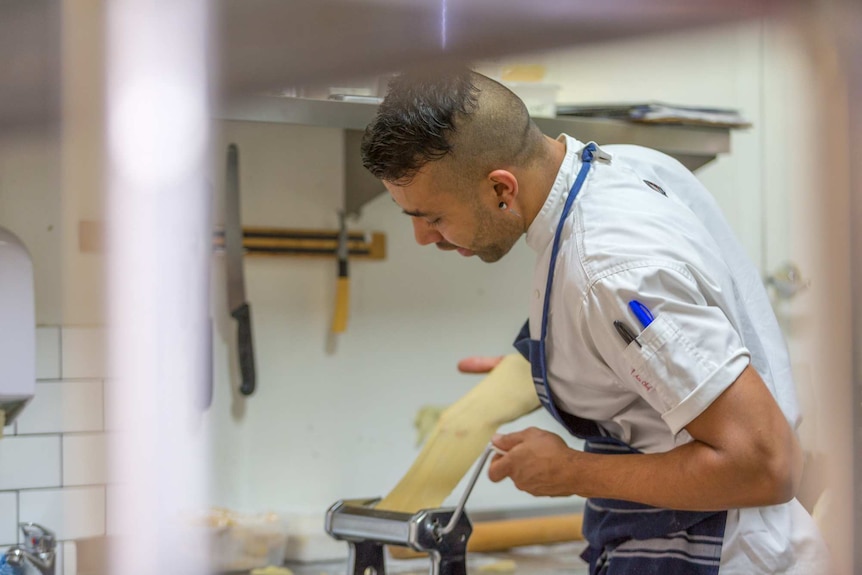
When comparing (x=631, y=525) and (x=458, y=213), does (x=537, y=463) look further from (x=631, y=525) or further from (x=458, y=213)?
(x=458, y=213)

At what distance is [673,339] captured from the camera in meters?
0.65

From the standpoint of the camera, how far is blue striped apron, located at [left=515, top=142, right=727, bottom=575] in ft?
2.50

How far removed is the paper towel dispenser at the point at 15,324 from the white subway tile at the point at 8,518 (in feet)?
0.96

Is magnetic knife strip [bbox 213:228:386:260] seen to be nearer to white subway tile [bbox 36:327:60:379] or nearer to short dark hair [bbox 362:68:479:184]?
white subway tile [bbox 36:327:60:379]

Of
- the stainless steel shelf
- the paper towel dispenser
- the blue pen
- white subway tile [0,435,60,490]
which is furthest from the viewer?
white subway tile [0,435,60,490]

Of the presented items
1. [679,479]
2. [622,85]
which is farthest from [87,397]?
[622,85]

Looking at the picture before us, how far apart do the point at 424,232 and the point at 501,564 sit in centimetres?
60

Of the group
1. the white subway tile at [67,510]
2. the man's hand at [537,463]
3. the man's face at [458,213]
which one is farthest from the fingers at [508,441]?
the white subway tile at [67,510]

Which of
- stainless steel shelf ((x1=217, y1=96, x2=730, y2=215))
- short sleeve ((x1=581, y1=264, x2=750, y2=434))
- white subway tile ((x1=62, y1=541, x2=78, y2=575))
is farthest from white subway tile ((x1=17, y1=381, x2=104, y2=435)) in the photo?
short sleeve ((x1=581, y1=264, x2=750, y2=434))

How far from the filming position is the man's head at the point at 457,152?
0.72 m

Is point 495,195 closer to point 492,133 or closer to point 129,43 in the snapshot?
point 492,133

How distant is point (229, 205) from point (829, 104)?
0.77m

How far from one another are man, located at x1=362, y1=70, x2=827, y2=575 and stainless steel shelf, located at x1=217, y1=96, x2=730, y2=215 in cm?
25

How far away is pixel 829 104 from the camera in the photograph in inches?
30.7
